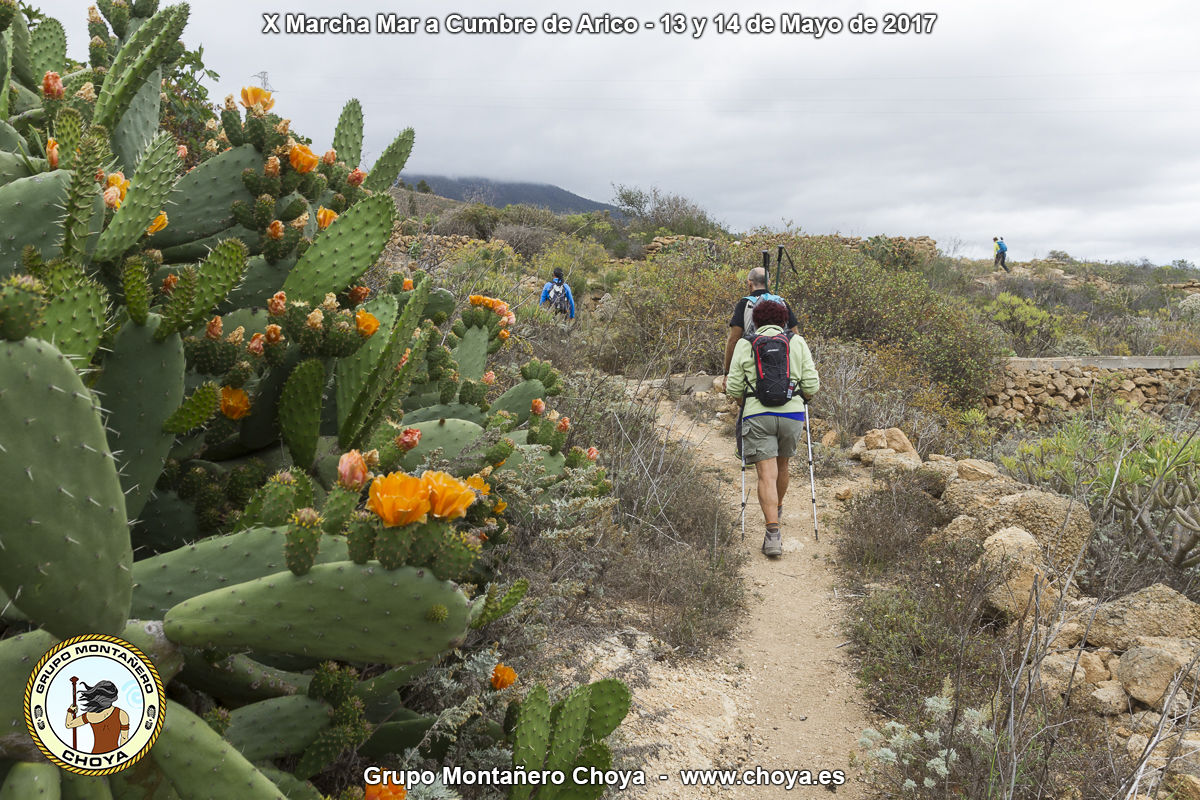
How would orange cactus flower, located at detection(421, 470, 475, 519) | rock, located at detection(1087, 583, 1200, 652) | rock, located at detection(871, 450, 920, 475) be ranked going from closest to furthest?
1. orange cactus flower, located at detection(421, 470, 475, 519)
2. rock, located at detection(1087, 583, 1200, 652)
3. rock, located at detection(871, 450, 920, 475)

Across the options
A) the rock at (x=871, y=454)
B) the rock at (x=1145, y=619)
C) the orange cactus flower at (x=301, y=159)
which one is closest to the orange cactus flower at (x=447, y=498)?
the orange cactus flower at (x=301, y=159)

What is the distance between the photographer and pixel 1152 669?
346 centimetres

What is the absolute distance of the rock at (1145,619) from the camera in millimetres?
3887

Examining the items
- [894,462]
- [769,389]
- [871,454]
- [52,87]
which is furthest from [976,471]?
[52,87]

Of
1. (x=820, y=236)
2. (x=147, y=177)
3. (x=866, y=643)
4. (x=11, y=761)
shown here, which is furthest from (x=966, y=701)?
(x=820, y=236)

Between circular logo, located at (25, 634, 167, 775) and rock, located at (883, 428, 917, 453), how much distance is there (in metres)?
7.39

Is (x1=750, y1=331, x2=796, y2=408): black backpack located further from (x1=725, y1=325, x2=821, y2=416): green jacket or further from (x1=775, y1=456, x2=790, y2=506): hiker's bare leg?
(x1=775, y1=456, x2=790, y2=506): hiker's bare leg

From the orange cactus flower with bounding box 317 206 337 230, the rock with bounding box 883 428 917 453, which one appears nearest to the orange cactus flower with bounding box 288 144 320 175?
the orange cactus flower with bounding box 317 206 337 230

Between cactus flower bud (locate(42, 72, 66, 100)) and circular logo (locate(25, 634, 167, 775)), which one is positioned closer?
circular logo (locate(25, 634, 167, 775))

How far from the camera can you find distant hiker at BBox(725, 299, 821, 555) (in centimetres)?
530

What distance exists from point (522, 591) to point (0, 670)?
1.11m

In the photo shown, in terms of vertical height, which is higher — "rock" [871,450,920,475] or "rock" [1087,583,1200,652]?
"rock" [871,450,920,475]

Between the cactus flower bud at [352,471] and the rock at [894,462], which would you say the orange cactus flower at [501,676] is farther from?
the rock at [894,462]

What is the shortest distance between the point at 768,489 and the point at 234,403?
4.16 metres
